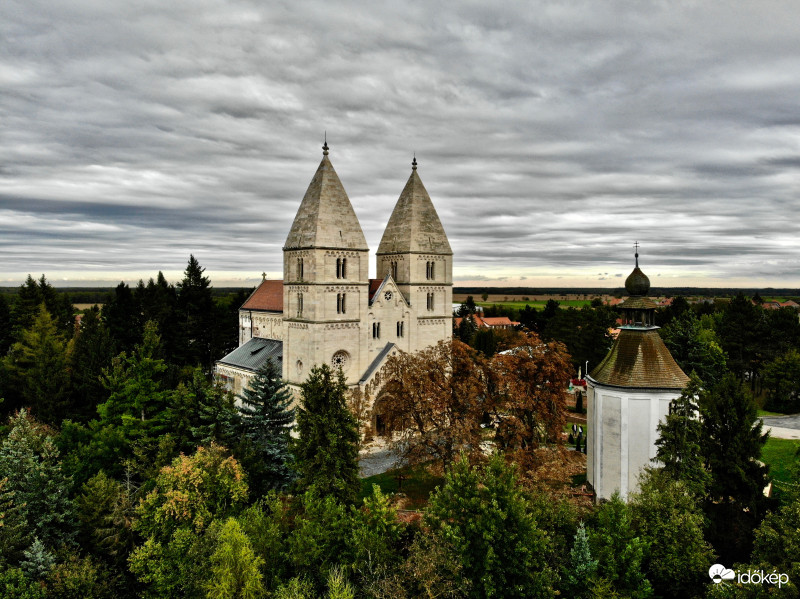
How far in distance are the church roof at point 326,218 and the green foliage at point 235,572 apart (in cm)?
2286

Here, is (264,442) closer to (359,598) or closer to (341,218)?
(359,598)

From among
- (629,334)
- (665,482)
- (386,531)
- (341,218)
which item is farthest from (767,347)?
(386,531)

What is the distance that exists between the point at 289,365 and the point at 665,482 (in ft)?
88.4

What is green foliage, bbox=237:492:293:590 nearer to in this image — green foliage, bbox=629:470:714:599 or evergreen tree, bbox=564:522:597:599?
evergreen tree, bbox=564:522:597:599

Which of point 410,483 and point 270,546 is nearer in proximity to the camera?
point 270,546

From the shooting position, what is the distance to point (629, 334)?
2623 centimetres

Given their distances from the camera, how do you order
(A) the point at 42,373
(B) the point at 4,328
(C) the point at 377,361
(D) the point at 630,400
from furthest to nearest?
Answer: 1. (B) the point at 4,328
2. (C) the point at 377,361
3. (A) the point at 42,373
4. (D) the point at 630,400

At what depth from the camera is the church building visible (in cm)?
3719

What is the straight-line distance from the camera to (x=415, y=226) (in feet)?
141

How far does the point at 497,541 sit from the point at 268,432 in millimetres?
15824

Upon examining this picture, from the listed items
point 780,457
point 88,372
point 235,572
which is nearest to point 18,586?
point 235,572

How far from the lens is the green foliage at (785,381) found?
46969 millimetres

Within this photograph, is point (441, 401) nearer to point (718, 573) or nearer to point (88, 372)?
point (718, 573)

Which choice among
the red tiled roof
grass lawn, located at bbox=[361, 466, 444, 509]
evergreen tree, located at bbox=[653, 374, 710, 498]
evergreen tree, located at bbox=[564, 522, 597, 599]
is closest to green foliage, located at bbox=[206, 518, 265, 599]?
evergreen tree, located at bbox=[564, 522, 597, 599]
